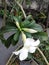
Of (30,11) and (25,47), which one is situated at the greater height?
(25,47)

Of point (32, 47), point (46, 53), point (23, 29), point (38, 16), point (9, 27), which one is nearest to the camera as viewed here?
point (32, 47)

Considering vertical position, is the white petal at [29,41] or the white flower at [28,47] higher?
the white petal at [29,41]

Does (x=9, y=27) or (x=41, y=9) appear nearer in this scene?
(x=9, y=27)

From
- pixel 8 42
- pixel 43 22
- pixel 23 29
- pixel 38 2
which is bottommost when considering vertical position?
pixel 43 22

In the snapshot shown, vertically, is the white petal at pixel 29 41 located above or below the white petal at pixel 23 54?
above

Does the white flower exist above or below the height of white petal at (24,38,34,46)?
below

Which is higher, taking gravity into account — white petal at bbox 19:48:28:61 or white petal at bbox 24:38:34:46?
white petal at bbox 24:38:34:46

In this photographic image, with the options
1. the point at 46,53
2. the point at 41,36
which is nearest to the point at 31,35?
the point at 41,36

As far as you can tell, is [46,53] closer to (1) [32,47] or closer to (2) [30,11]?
(2) [30,11]

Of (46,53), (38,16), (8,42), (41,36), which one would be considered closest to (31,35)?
(41,36)

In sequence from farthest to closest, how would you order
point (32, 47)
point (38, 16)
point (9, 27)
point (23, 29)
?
point (38, 16), point (9, 27), point (23, 29), point (32, 47)
